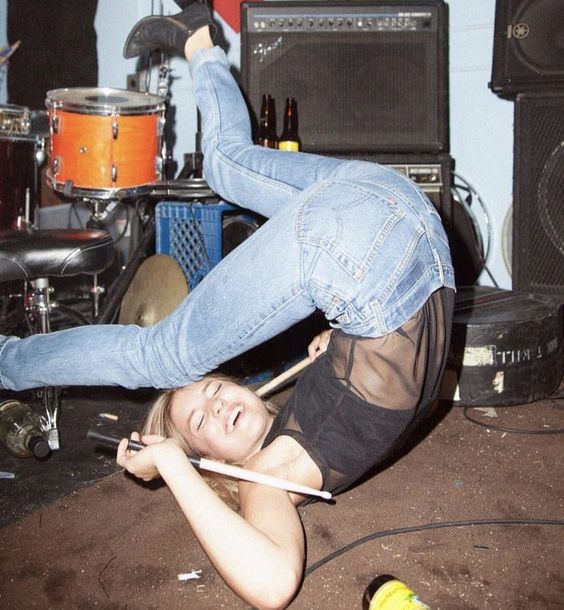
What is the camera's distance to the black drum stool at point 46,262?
177 cm

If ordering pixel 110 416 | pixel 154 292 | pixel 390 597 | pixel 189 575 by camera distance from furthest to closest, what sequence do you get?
1. pixel 154 292
2. pixel 110 416
3. pixel 189 575
4. pixel 390 597

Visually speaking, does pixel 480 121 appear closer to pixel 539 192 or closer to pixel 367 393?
pixel 539 192

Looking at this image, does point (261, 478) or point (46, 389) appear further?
point (46, 389)

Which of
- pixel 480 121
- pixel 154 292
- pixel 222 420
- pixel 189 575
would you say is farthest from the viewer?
pixel 480 121

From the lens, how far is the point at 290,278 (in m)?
1.12

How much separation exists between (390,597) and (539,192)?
1.81 m

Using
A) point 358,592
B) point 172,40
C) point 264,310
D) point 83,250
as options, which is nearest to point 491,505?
point 358,592

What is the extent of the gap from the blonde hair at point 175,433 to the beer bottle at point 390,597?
0.42m

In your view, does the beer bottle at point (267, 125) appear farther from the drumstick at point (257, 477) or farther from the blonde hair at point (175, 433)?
the drumstick at point (257, 477)

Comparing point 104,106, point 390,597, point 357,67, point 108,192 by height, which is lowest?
point 390,597

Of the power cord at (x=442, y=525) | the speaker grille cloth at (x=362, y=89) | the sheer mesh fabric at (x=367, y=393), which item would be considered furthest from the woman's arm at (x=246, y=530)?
the speaker grille cloth at (x=362, y=89)

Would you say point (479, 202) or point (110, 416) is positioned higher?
point (479, 202)

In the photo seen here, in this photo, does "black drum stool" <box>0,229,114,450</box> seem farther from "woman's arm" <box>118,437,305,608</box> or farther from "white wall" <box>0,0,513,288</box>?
"white wall" <box>0,0,513,288</box>

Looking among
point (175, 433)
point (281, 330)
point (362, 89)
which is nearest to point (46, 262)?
point (175, 433)
